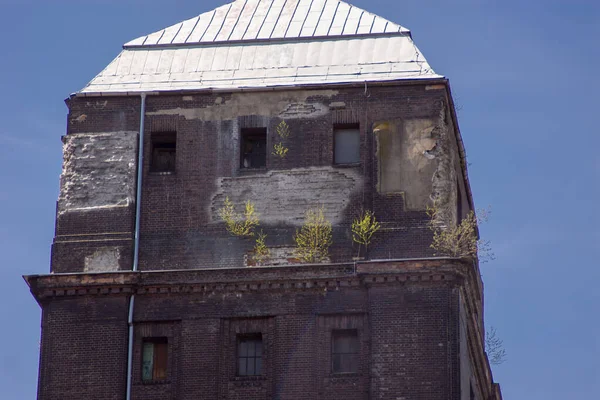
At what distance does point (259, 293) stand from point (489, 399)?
34.0 ft

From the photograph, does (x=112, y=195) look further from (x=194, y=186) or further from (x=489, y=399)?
(x=489, y=399)

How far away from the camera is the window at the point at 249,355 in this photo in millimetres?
51406

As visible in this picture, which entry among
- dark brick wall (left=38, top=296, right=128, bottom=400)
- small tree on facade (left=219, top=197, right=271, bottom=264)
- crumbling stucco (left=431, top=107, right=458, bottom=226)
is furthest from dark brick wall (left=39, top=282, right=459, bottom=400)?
crumbling stucco (left=431, top=107, right=458, bottom=226)

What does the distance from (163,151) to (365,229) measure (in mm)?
6054

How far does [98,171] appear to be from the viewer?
175 feet

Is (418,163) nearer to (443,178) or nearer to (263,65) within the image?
(443,178)

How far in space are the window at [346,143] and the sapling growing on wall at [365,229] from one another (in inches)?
72.4

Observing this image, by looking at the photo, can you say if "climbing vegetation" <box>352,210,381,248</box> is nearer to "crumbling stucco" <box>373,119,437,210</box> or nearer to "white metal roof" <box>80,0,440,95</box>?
"crumbling stucco" <box>373,119,437,210</box>

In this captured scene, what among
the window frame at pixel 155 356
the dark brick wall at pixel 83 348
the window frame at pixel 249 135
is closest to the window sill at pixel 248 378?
the window frame at pixel 155 356

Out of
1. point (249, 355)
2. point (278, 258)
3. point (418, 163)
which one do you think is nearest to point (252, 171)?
point (278, 258)

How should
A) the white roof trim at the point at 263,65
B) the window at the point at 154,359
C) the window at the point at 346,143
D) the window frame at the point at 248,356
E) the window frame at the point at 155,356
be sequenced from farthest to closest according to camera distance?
the white roof trim at the point at 263,65, the window at the point at 346,143, the window at the point at 154,359, the window frame at the point at 155,356, the window frame at the point at 248,356

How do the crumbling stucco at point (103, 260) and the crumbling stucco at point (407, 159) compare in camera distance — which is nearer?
the crumbling stucco at point (407, 159)

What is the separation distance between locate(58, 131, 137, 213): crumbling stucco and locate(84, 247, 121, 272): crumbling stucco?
1.24 metres

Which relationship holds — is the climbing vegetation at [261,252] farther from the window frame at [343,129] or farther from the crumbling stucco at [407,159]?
the crumbling stucco at [407,159]
